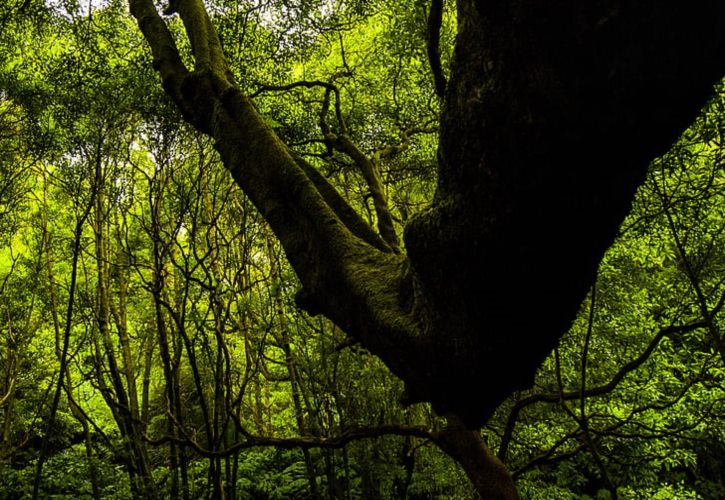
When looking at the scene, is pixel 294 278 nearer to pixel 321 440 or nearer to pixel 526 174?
pixel 321 440

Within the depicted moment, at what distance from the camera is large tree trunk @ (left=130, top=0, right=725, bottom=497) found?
76 centimetres

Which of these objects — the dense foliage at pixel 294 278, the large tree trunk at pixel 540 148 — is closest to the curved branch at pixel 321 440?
the dense foliage at pixel 294 278

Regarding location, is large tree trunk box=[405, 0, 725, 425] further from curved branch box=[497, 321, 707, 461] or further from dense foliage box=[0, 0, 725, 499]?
dense foliage box=[0, 0, 725, 499]

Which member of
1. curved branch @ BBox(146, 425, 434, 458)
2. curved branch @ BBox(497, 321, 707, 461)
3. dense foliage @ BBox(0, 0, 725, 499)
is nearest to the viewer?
curved branch @ BBox(497, 321, 707, 461)

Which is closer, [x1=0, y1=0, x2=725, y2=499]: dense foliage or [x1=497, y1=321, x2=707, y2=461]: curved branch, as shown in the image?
[x1=497, y1=321, x2=707, y2=461]: curved branch

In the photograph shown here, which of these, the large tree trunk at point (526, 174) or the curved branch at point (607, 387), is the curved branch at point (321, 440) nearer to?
the curved branch at point (607, 387)

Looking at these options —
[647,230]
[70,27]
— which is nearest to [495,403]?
[647,230]

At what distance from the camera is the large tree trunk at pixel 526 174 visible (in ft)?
2.48

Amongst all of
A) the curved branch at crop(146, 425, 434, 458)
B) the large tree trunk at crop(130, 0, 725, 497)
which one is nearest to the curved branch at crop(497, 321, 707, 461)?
the curved branch at crop(146, 425, 434, 458)

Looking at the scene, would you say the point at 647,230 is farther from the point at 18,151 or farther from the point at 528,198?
the point at 18,151

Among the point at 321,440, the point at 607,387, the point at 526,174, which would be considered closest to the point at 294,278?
the point at 321,440

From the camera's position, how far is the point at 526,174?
0.90 meters

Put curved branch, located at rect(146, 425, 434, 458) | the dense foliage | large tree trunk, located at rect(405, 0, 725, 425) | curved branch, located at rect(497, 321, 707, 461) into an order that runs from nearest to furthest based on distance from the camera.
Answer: large tree trunk, located at rect(405, 0, 725, 425) < curved branch, located at rect(497, 321, 707, 461) < curved branch, located at rect(146, 425, 434, 458) < the dense foliage

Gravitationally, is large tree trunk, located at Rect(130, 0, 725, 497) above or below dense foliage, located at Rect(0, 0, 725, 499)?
below
